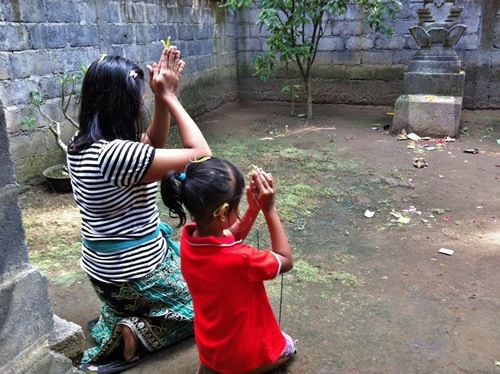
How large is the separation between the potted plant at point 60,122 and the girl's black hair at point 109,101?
2.58 m

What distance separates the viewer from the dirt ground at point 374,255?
2271mm

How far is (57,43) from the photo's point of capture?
15.8 ft

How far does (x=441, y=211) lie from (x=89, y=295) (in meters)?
2.91

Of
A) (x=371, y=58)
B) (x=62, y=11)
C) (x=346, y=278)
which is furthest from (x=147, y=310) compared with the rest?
(x=371, y=58)

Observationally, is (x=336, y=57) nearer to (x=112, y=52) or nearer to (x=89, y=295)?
(x=112, y=52)

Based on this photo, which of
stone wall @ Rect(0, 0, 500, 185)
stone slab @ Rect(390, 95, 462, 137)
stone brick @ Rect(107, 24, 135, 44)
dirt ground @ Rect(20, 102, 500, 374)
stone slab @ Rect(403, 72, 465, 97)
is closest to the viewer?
dirt ground @ Rect(20, 102, 500, 374)

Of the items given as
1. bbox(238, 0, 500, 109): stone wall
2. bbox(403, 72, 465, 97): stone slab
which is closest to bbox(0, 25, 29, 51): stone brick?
bbox(403, 72, 465, 97): stone slab

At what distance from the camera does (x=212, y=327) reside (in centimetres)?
183

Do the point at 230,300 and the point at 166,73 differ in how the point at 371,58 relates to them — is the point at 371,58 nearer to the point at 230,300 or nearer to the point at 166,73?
the point at 166,73

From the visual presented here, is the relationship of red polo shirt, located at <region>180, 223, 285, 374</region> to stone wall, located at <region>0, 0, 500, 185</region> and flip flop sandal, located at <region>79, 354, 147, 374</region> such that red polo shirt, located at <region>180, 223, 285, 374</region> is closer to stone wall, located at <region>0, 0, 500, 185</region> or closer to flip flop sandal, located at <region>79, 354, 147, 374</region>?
flip flop sandal, located at <region>79, 354, 147, 374</region>

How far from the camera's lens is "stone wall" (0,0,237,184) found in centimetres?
430

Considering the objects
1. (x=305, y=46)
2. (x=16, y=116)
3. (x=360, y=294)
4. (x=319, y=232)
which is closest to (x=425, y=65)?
(x=305, y=46)

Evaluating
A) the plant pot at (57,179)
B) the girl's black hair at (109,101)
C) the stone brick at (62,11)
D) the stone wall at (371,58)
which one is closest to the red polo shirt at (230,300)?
the girl's black hair at (109,101)

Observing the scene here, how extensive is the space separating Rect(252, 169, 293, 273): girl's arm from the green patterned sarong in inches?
26.2
